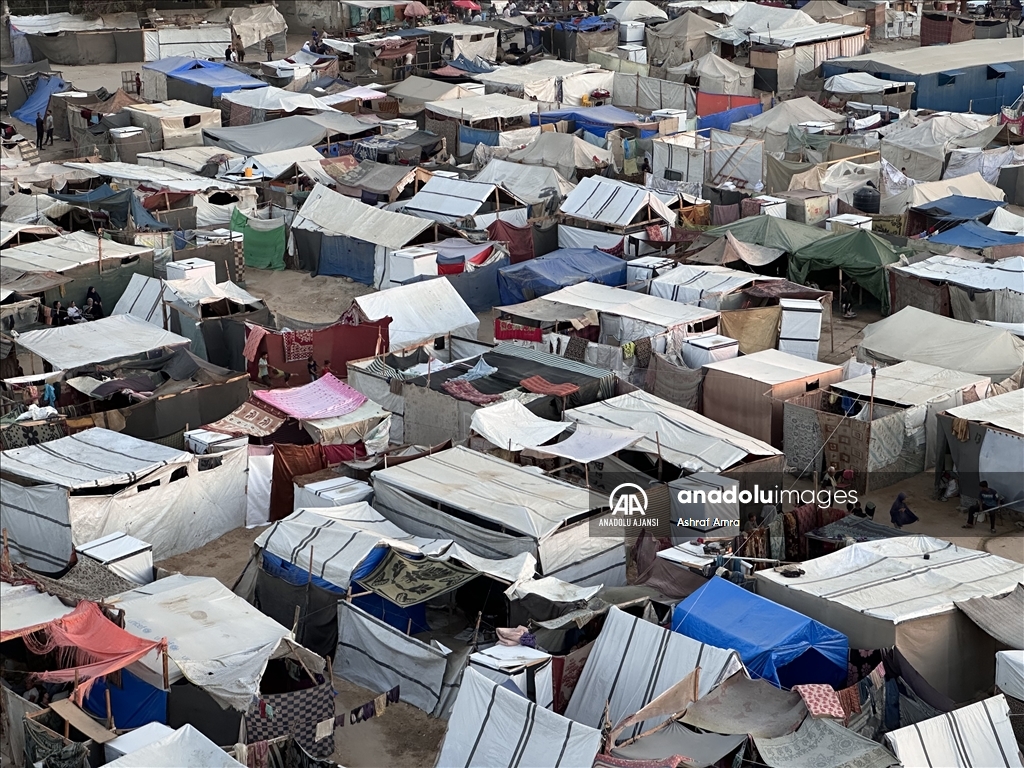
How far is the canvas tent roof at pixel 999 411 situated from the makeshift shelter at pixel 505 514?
5730 millimetres

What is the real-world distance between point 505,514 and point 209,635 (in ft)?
12.6

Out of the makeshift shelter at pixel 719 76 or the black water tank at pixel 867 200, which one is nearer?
the black water tank at pixel 867 200

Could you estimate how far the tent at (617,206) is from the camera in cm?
2997

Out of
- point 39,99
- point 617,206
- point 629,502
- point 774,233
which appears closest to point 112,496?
point 629,502

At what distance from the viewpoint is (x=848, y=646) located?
14.9 metres

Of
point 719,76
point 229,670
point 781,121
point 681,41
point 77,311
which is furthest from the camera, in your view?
point 681,41

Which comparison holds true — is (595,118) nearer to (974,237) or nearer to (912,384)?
(974,237)

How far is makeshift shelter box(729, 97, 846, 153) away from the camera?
37.5 metres

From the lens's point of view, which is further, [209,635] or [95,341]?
[95,341]

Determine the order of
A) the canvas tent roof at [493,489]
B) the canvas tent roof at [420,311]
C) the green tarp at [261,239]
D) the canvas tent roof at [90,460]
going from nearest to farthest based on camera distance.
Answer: the canvas tent roof at [493,489] < the canvas tent roof at [90,460] < the canvas tent roof at [420,311] < the green tarp at [261,239]

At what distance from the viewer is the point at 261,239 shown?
30.8 meters

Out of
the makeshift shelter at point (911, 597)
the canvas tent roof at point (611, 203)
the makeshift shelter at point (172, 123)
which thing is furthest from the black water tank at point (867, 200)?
the makeshift shelter at point (172, 123)

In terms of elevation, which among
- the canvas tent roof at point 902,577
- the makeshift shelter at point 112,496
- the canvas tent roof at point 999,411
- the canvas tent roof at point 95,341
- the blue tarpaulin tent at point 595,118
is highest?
the blue tarpaulin tent at point 595,118

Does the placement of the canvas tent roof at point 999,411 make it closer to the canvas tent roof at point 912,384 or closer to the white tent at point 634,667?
the canvas tent roof at point 912,384
